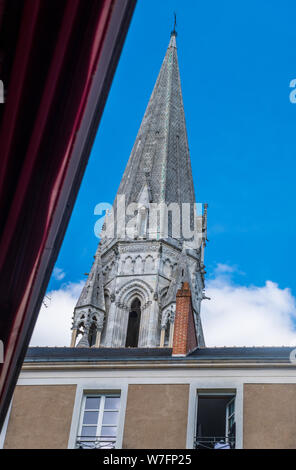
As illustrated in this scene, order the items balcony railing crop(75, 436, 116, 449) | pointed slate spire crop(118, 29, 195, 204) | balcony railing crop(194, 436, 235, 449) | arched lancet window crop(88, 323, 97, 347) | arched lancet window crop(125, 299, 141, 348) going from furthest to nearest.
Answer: pointed slate spire crop(118, 29, 195, 204) → arched lancet window crop(125, 299, 141, 348) → arched lancet window crop(88, 323, 97, 347) → balcony railing crop(75, 436, 116, 449) → balcony railing crop(194, 436, 235, 449)

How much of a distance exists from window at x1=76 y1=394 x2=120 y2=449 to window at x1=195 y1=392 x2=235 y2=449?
4.67 feet

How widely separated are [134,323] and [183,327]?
40483 mm

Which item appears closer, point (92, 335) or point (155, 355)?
point (155, 355)

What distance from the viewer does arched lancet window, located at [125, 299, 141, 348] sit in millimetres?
55125

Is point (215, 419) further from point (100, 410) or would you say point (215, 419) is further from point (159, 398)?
point (100, 410)

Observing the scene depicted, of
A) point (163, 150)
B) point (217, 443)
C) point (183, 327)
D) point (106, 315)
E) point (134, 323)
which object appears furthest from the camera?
point (163, 150)

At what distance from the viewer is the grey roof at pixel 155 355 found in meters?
13.7

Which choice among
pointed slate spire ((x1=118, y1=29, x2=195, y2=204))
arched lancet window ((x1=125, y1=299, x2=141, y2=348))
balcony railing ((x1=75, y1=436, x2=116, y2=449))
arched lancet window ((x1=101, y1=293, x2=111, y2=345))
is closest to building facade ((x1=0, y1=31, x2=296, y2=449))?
balcony railing ((x1=75, y1=436, x2=116, y2=449))

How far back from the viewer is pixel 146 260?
57125 millimetres

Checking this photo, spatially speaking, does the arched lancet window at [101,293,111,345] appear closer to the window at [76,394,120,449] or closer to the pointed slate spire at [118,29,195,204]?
the pointed slate spire at [118,29,195,204]

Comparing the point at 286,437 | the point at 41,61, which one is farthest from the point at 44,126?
the point at 286,437

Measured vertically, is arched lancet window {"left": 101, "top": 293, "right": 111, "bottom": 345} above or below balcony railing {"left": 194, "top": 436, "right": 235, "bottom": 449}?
above

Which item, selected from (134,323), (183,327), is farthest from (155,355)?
(134,323)
